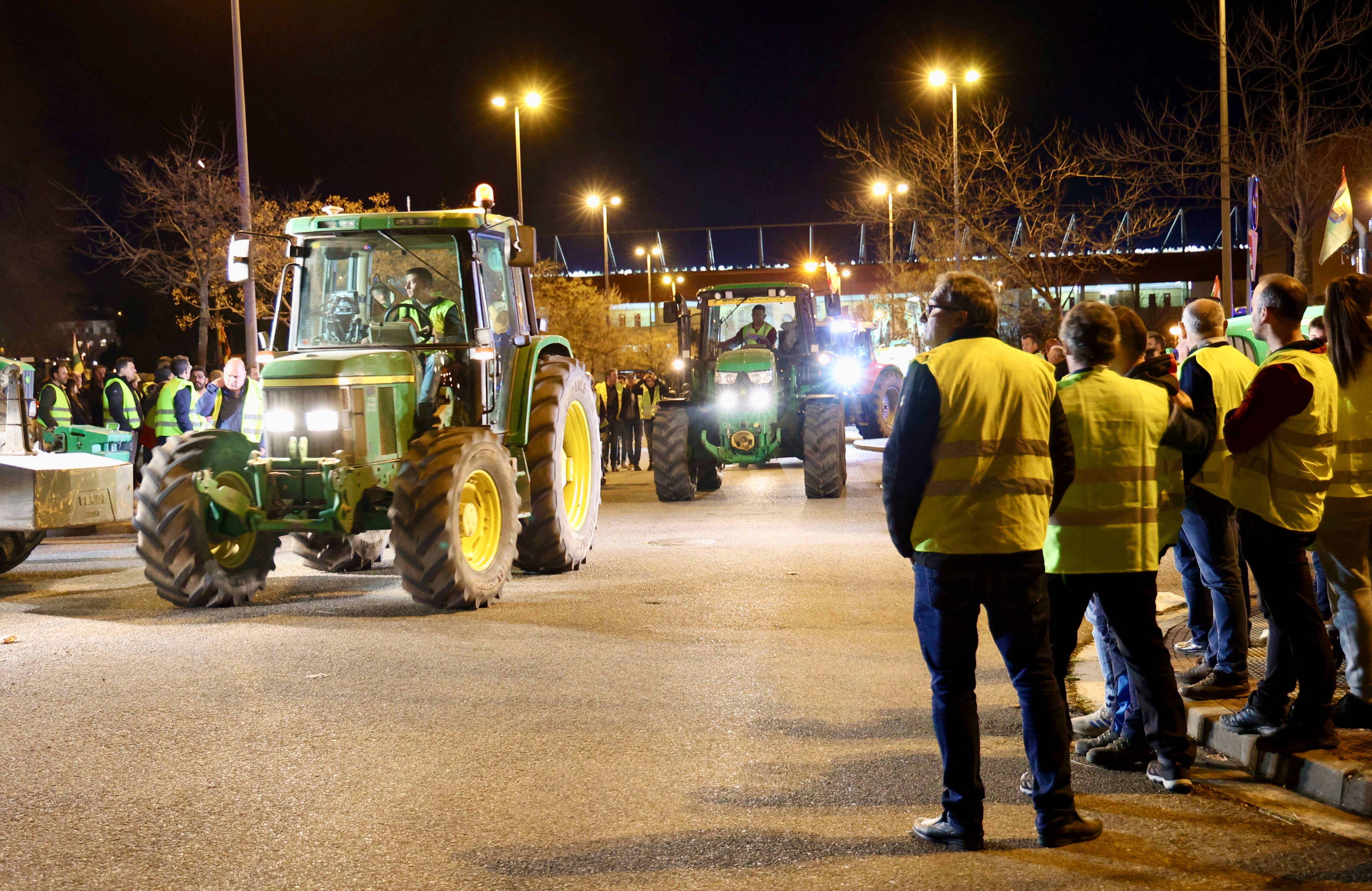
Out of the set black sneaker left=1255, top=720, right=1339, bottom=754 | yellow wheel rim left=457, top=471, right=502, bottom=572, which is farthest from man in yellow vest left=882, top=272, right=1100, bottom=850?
yellow wheel rim left=457, top=471, right=502, bottom=572

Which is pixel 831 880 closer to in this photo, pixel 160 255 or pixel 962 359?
pixel 962 359

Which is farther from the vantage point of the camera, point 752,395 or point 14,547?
point 752,395

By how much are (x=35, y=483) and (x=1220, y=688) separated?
8.59m

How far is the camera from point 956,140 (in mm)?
24125

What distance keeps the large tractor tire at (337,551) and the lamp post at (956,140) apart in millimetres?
14309

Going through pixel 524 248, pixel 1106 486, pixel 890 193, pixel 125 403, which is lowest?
pixel 1106 486

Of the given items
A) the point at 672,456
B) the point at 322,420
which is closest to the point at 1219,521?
the point at 322,420

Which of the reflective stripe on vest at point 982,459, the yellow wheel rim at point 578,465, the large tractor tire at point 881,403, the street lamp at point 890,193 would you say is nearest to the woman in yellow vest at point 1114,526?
the reflective stripe on vest at point 982,459

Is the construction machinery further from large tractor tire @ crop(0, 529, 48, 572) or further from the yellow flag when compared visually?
the yellow flag

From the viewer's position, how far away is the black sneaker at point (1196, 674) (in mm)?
6449

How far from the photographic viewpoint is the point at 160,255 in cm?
3148

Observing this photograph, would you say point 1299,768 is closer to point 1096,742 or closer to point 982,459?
point 1096,742

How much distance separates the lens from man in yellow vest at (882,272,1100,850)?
446 cm

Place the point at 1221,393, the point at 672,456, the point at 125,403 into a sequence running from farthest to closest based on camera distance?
1. the point at 672,456
2. the point at 125,403
3. the point at 1221,393
